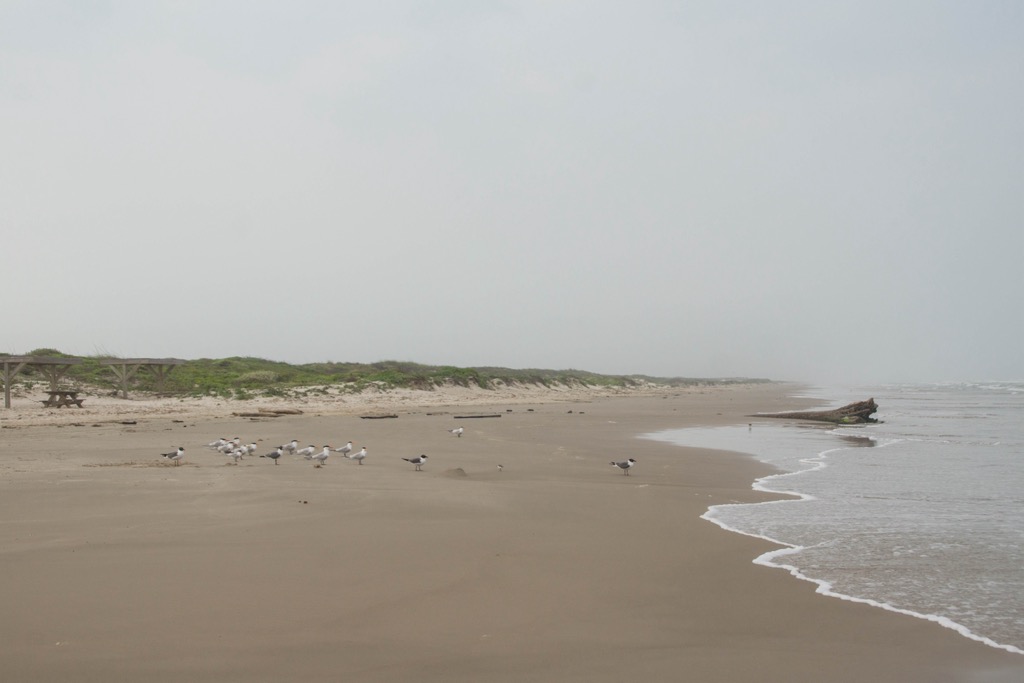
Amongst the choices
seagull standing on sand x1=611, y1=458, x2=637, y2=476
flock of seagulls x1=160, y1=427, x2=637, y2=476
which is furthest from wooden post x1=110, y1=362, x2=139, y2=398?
seagull standing on sand x1=611, y1=458, x2=637, y2=476

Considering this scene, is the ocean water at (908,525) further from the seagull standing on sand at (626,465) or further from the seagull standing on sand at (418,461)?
the seagull standing on sand at (418,461)

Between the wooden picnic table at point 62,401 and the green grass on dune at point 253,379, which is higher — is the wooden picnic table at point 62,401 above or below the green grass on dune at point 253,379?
below

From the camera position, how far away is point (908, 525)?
831 cm

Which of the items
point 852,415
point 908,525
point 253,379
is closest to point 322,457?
point 908,525

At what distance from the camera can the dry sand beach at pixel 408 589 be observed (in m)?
4.14

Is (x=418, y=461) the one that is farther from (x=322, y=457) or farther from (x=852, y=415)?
(x=852, y=415)

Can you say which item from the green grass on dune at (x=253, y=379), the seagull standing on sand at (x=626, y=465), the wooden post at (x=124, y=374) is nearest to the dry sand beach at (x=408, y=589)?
the seagull standing on sand at (x=626, y=465)

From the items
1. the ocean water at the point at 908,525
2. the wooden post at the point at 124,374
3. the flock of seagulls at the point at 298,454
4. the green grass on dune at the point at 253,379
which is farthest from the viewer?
the green grass on dune at the point at 253,379

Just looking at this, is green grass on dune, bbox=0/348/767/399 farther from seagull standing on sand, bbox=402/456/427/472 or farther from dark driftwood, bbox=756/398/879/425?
dark driftwood, bbox=756/398/879/425

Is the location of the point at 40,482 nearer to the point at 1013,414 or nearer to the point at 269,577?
the point at 269,577

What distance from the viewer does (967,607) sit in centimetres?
539

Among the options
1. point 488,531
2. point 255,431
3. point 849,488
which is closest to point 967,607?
point 488,531

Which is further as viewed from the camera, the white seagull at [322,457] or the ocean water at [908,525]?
the white seagull at [322,457]

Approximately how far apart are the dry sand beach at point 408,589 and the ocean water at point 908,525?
443 millimetres
